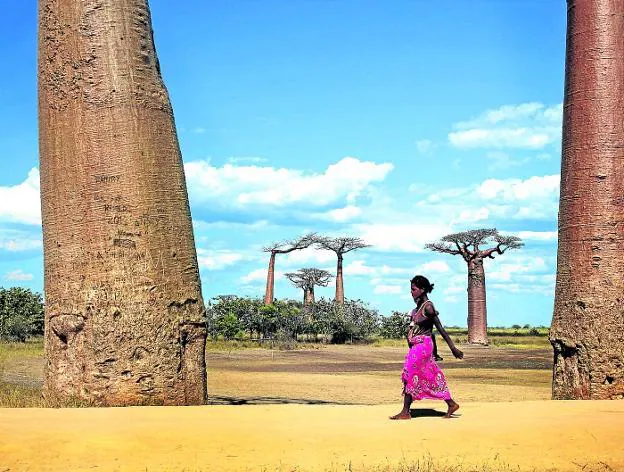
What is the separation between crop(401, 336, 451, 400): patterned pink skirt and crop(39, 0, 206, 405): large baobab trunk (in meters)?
1.94

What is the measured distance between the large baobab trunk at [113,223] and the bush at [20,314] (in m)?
17.9

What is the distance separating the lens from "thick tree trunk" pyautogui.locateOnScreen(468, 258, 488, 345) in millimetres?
30047

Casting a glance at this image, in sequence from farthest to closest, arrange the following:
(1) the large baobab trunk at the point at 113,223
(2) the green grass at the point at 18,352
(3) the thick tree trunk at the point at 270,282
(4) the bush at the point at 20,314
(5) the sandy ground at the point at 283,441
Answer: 1. (3) the thick tree trunk at the point at 270,282
2. (4) the bush at the point at 20,314
3. (2) the green grass at the point at 18,352
4. (1) the large baobab trunk at the point at 113,223
5. (5) the sandy ground at the point at 283,441

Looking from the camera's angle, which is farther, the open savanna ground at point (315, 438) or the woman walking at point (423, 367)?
the woman walking at point (423, 367)

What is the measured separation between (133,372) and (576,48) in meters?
5.19

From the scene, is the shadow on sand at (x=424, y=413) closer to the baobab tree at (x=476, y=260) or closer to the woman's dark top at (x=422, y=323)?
the woman's dark top at (x=422, y=323)

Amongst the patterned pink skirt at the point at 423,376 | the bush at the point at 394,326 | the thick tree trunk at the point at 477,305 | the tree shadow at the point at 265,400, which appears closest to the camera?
the patterned pink skirt at the point at 423,376

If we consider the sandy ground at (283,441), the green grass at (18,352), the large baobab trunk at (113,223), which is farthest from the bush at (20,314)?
the sandy ground at (283,441)

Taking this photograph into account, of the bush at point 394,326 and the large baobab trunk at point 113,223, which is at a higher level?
the large baobab trunk at point 113,223

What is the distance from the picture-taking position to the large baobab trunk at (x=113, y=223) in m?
6.66

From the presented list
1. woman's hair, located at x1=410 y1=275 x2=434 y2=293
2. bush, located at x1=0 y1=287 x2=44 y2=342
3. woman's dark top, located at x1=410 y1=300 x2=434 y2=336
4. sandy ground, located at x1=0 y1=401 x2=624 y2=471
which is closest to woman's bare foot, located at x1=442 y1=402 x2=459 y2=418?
sandy ground, located at x1=0 y1=401 x2=624 y2=471

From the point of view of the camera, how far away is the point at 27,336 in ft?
82.4

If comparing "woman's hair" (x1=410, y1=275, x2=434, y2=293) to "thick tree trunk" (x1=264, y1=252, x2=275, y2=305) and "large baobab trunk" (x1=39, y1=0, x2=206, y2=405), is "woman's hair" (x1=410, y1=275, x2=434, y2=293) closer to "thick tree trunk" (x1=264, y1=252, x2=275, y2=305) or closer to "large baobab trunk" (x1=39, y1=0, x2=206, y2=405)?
"large baobab trunk" (x1=39, y1=0, x2=206, y2=405)

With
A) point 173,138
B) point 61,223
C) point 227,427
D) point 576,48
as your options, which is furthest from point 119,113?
point 576,48
